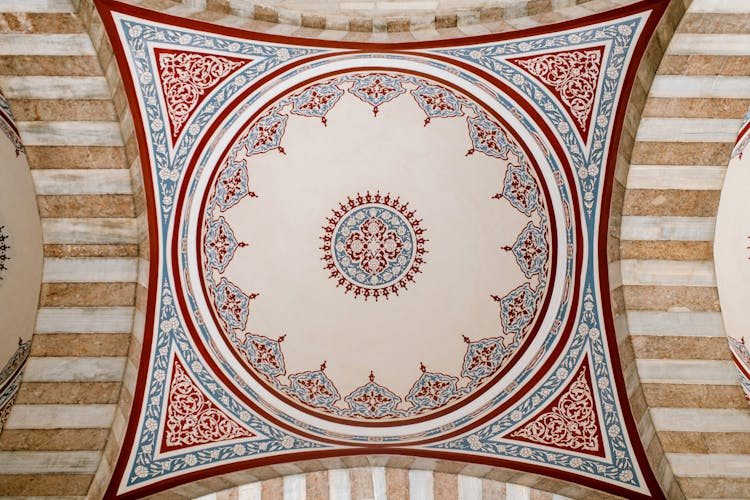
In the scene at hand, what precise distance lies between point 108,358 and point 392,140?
274 cm

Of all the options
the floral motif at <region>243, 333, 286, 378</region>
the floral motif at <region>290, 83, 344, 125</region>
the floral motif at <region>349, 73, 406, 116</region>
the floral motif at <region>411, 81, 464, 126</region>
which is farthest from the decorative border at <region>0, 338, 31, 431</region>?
the floral motif at <region>411, 81, 464, 126</region>

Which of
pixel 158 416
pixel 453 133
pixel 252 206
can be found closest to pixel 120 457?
pixel 158 416

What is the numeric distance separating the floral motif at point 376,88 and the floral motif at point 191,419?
2462mm

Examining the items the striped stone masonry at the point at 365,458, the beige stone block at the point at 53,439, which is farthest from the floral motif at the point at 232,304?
the beige stone block at the point at 53,439

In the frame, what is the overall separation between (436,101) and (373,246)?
1.33 m

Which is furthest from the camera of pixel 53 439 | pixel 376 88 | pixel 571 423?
pixel 376 88

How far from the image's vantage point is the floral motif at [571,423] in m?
5.28

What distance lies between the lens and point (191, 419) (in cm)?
540

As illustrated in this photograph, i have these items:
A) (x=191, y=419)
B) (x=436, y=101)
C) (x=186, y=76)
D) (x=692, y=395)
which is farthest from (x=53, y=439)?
(x=692, y=395)

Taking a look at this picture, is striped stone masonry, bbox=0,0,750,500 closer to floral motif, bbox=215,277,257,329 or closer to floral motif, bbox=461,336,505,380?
floral motif, bbox=215,277,257,329

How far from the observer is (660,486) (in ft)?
16.5

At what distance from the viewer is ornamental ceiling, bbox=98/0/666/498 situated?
509 cm

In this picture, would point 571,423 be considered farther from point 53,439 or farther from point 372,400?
point 53,439

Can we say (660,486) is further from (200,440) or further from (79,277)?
(79,277)
